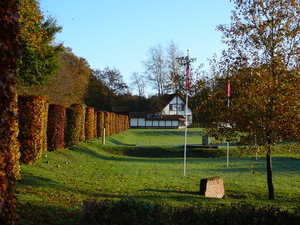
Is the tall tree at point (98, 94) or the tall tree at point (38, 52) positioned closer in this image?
the tall tree at point (38, 52)

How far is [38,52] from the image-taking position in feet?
92.3

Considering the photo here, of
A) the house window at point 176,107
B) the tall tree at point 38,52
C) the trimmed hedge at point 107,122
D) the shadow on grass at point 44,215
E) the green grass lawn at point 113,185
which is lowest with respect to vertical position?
the green grass lawn at point 113,185

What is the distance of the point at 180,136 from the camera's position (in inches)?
2078

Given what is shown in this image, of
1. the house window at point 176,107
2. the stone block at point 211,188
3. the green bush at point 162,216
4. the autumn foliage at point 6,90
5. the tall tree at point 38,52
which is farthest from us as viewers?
the house window at point 176,107

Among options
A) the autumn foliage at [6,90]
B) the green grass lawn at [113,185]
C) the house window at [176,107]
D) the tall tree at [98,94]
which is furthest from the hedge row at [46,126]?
the tall tree at [98,94]

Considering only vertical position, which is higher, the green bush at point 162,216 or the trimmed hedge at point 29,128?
the trimmed hedge at point 29,128

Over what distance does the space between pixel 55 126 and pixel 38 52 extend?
12279 mm

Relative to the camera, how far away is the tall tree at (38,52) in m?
26.2

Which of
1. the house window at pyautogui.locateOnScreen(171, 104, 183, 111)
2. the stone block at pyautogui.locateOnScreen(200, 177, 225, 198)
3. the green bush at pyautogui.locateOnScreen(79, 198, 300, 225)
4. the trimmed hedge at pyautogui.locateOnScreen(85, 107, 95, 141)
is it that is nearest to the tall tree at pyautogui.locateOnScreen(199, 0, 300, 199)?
the stone block at pyautogui.locateOnScreen(200, 177, 225, 198)

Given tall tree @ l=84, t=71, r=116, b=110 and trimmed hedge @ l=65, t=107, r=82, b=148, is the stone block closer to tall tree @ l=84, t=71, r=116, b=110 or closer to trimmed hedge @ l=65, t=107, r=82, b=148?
trimmed hedge @ l=65, t=107, r=82, b=148

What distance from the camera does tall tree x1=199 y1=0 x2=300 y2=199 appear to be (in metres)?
11.4

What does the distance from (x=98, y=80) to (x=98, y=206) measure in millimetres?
85146

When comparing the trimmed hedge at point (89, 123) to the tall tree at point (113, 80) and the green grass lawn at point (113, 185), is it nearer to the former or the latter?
the green grass lawn at point (113, 185)

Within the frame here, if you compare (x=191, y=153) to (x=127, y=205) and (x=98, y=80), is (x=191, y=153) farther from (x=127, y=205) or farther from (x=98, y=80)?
(x=98, y=80)
